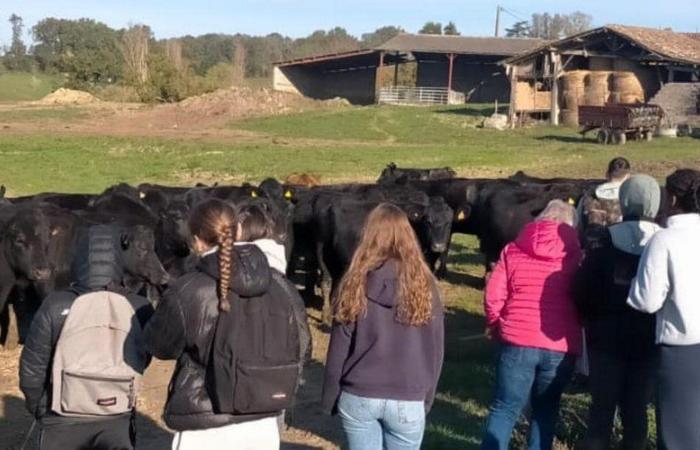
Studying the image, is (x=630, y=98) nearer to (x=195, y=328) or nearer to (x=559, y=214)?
(x=559, y=214)

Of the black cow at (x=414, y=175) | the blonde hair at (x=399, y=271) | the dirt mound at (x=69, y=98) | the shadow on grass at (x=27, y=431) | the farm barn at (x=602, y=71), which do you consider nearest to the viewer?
the blonde hair at (x=399, y=271)

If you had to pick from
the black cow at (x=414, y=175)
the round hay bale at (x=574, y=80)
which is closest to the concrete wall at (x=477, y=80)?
the round hay bale at (x=574, y=80)

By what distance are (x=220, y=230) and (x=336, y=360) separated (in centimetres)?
95

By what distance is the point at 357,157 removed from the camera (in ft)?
117

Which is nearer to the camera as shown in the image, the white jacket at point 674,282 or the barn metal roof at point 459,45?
the white jacket at point 674,282

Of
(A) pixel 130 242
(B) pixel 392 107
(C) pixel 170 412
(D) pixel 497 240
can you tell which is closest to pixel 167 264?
(A) pixel 130 242

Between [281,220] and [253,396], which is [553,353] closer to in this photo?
[253,396]

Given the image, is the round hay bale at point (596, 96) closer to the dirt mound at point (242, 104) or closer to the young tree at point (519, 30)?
the dirt mound at point (242, 104)

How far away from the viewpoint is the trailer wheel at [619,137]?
41.1 metres

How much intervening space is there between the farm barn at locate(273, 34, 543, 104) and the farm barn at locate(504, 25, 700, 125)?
14.6 metres

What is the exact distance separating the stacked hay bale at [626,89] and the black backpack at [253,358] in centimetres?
4787

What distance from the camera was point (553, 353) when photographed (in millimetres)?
6195

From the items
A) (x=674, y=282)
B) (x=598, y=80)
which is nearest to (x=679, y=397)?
(x=674, y=282)

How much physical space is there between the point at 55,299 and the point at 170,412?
904 millimetres
